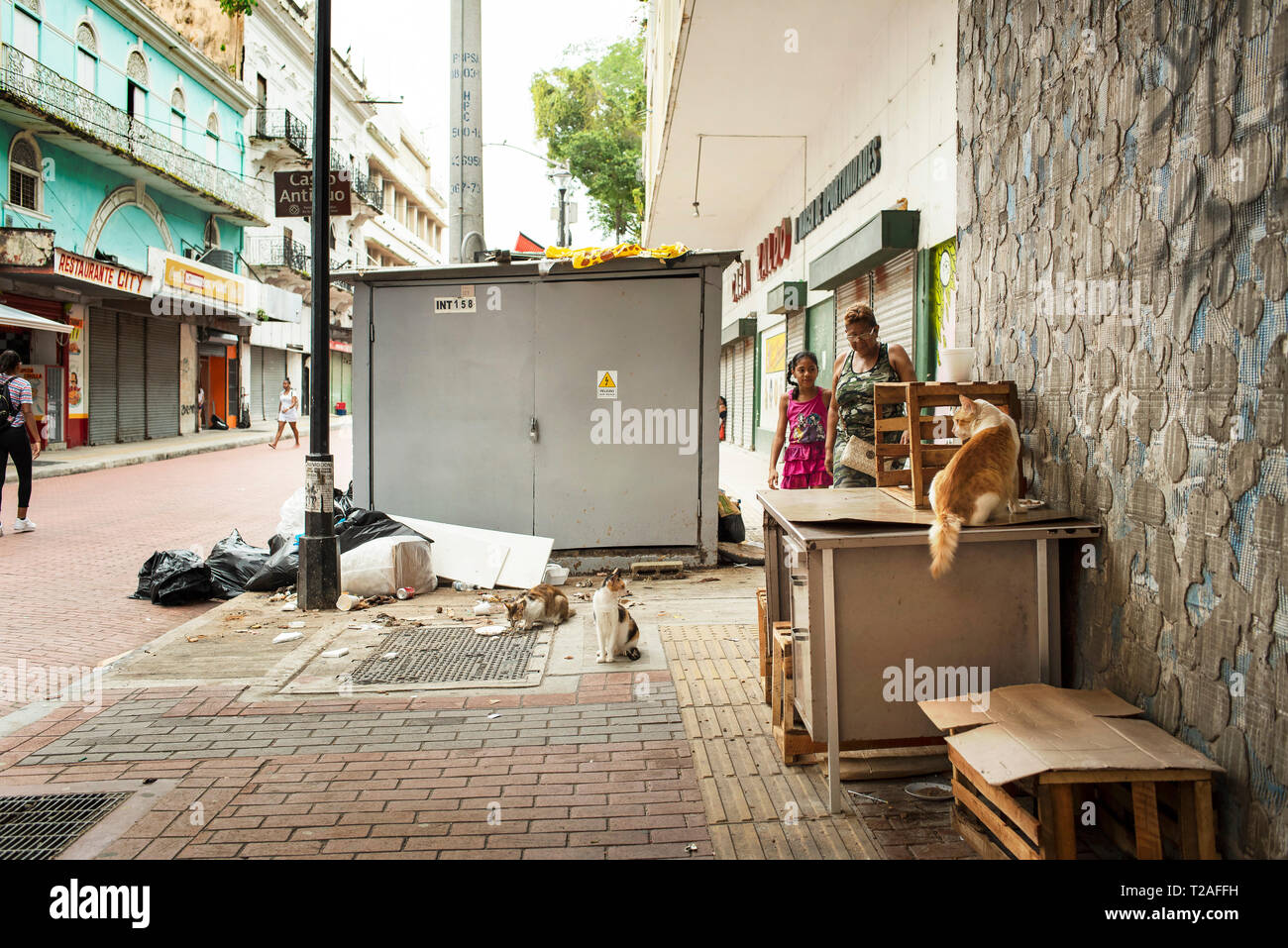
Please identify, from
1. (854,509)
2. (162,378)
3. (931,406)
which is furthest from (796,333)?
(162,378)

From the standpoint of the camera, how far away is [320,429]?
674 cm

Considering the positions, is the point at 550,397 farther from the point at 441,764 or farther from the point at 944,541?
the point at 944,541

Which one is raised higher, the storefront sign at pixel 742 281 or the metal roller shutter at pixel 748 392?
the storefront sign at pixel 742 281

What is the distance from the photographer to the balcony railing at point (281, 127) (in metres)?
32.9

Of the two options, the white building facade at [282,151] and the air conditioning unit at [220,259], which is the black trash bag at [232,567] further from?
the white building facade at [282,151]

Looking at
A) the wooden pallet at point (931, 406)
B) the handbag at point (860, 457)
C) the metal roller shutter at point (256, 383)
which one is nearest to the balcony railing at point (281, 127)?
the metal roller shutter at point (256, 383)

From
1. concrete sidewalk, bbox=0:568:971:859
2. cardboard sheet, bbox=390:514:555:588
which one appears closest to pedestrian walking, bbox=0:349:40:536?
cardboard sheet, bbox=390:514:555:588

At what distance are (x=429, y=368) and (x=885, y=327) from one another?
5602 millimetres

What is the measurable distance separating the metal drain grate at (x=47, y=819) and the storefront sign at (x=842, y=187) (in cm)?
986

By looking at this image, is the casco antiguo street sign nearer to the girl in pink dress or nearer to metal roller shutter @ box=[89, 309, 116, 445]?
the girl in pink dress

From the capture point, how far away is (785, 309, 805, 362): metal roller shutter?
1537cm

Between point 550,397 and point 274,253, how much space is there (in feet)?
103

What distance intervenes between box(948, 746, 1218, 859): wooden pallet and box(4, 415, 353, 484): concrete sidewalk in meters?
14.8

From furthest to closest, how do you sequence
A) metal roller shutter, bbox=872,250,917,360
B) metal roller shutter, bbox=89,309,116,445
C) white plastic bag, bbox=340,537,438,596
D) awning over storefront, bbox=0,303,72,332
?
1. metal roller shutter, bbox=89,309,116,445
2. awning over storefront, bbox=0,303,72,332
3. metal roller shutter, bbox=872,250,917,360
4. white plastic bag, bbox=340,537,438,596
